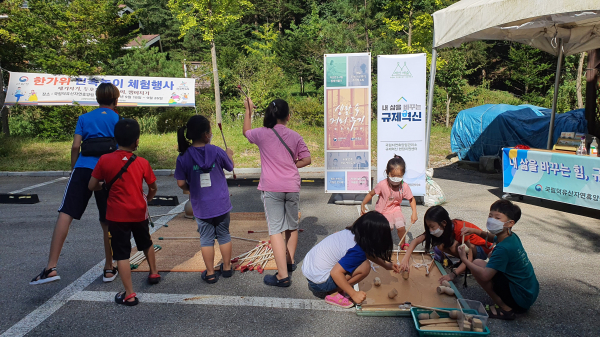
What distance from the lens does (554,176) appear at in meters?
6.64

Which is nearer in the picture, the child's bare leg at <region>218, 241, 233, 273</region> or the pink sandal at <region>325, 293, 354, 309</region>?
the pink sandal at <region>325, 293, 354, 309</region>

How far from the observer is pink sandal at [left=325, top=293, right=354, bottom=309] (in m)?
3.55

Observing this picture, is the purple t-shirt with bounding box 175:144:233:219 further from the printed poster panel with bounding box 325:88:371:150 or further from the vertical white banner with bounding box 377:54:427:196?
the vertical white banner with bounding box 377:54:427:196

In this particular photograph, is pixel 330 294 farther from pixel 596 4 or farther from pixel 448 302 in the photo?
pixel 596 4

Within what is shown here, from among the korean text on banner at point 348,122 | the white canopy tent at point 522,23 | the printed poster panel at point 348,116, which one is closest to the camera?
the white canopy tent at point 522,23

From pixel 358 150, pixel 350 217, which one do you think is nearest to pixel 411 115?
pixel 358 150

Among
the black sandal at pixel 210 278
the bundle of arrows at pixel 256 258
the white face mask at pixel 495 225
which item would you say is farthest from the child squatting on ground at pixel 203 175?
the white face mask at pixel 495 225

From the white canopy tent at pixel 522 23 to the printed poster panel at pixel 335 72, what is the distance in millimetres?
1727

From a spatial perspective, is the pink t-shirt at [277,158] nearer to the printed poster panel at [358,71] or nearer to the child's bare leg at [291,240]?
the child's bare leg at [291,240]

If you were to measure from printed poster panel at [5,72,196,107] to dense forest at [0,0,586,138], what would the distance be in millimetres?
1639

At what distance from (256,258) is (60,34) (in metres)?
15.1

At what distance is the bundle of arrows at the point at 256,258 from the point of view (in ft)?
14.5

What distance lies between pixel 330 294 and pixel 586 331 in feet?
6.60

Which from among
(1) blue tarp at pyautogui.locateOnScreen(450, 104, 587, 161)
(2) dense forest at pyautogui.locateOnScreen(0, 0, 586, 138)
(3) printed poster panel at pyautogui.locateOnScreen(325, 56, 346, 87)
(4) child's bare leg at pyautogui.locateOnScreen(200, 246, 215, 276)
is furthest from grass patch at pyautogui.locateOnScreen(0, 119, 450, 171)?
(4) child's bare leg at pyautogui.locateOnScreen(200, 246, 215, 276)
